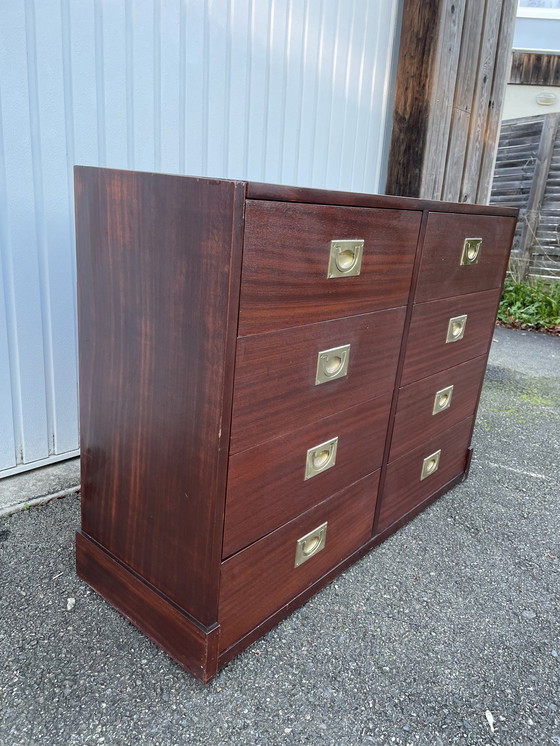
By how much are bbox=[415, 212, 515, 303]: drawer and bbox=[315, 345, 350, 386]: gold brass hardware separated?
357 mm

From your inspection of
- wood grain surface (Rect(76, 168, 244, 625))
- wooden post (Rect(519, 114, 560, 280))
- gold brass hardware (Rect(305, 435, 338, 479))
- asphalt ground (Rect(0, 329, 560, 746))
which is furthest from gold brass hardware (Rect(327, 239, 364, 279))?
wooden post (Rect(519, 114, 560, 280))

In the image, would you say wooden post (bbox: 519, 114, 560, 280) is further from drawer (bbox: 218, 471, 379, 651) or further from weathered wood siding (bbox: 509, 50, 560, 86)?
drawer (bbox: 218, 471, 379, 651)

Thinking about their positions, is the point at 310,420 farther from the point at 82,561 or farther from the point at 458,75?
the point at 458,75

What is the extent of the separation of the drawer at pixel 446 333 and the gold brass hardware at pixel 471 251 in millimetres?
117

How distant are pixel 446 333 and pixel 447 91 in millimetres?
1391

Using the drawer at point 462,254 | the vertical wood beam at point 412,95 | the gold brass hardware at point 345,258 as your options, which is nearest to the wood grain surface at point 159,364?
the gold brass hardware at point 345,258

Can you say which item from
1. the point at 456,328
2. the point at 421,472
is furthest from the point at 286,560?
the point at 456,328

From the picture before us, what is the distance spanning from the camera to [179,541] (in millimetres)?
1225

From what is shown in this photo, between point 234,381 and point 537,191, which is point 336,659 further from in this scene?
point 537,191

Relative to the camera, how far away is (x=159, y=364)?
1.16 m

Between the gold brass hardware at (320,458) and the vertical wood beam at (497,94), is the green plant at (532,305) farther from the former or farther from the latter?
the gold brass hardware at (320,458)

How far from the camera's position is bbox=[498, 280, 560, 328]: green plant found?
5227mm

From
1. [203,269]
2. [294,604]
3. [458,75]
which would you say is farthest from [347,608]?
[458,75]

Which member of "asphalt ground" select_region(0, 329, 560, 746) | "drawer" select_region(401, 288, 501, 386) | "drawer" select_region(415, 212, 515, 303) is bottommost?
"asphalt ground" select_region(0, 329, 560, 746)
